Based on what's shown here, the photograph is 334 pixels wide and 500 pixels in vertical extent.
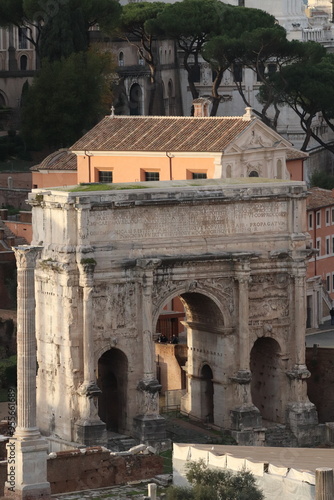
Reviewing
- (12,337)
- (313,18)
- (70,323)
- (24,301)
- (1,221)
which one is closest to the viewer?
(24,301)

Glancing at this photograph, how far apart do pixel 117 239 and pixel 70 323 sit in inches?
97.0

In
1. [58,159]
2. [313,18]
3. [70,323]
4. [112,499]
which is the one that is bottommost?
[112,499]

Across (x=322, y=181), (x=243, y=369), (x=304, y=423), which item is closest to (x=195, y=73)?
(x=322, y=181)

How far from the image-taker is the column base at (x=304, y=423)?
70.6m

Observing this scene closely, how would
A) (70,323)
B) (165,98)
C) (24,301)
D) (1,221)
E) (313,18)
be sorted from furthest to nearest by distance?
1. (313,18)
2. (165,98)
3. (1,221)
4. (70,323)
5. (24,301)

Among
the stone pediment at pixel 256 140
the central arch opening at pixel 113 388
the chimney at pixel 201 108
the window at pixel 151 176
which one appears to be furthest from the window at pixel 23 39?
the central arch opening at pixel 113 388

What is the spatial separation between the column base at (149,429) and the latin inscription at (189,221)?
4.58 meters

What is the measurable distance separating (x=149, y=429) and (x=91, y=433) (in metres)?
1.68

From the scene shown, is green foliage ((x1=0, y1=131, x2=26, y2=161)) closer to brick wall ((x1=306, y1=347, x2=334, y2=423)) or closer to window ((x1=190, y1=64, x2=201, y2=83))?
window ((x1=190, y1=64, x2=201, y2=83))

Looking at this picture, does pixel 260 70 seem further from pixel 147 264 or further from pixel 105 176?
pixel 147 264

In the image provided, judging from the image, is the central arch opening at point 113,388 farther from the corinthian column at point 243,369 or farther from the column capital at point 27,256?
the column capital at point 27,256

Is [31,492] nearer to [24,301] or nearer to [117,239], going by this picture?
[24,301]

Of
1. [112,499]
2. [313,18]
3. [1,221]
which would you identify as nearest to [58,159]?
[1,221]

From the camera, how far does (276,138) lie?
80.8 meters
